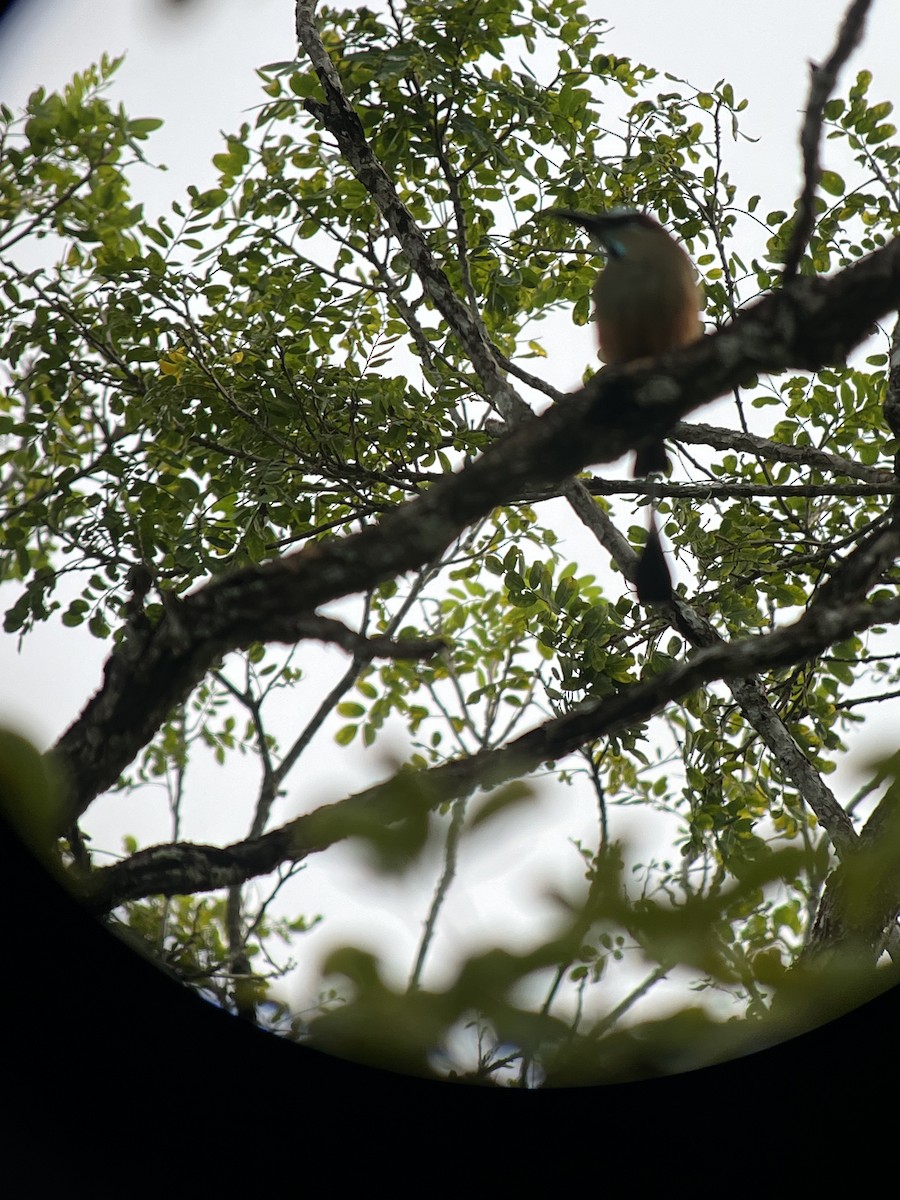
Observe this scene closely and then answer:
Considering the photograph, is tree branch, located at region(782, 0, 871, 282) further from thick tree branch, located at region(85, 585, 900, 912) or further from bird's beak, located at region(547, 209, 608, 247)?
bird's beak, located at region(547, 209, 608, 247)

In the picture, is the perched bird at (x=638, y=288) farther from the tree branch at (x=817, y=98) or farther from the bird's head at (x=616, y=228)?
the tree branch at (x=817, y=98)

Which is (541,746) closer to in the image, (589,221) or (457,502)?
(457,502)

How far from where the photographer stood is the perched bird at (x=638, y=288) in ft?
6.72

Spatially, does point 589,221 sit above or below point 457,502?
above

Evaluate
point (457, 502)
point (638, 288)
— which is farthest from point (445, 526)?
point (638, 288)

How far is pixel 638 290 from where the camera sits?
206 cm

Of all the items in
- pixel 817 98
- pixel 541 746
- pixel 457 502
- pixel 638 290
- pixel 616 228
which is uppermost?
pixel 616 228

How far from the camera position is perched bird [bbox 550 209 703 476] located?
6.72 ft

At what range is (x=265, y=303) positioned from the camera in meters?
2.06

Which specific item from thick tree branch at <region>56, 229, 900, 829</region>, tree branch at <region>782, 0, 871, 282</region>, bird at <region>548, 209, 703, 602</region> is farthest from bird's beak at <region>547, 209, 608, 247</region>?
thick tree branch at <region>56, 229, 900, 829</region>

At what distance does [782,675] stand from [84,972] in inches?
62.9

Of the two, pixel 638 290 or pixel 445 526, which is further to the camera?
pixel 638 290

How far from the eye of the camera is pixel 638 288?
6.76 feet

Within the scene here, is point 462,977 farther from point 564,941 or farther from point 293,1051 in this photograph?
point 293,1051
